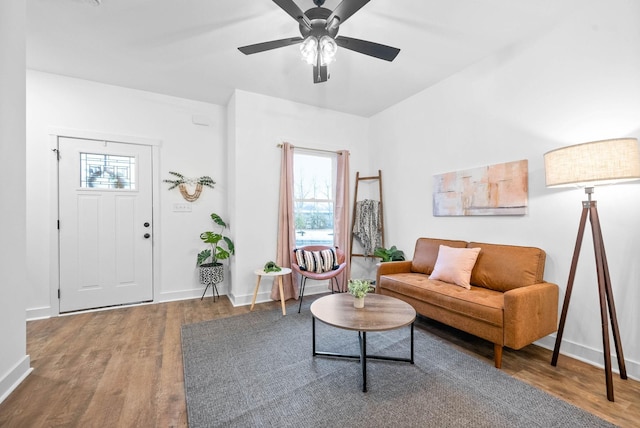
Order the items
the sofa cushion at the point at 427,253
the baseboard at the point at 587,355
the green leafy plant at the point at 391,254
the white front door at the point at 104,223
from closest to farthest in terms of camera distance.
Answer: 1. the baseboard at the point at 587,355
2. the sofa cushion at the point at 427,253
3. the white front door at the point at 104,223
4. the green leafy plant at the point at 391,254

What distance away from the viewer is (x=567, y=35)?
2312 millimetres

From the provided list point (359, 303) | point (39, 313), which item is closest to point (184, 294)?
point (39, 313)

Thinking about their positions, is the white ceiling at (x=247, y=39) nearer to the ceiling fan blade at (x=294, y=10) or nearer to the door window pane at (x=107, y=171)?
the ceiling fan blade at (x=294, y=10)

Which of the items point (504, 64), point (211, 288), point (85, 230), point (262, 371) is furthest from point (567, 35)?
point (85, 230)

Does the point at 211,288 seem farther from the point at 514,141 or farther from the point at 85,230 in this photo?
the point at 514,141

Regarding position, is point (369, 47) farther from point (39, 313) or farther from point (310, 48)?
point (39, 313)

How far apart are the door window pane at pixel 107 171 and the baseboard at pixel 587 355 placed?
191 inches

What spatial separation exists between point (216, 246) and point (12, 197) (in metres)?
2.27

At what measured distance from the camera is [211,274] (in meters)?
3.71

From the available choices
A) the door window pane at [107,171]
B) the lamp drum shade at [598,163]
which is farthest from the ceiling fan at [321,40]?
the door window pane at [107,171]

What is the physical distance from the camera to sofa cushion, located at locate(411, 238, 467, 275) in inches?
125

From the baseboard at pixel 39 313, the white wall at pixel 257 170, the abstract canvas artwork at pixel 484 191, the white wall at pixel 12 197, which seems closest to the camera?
the white wall at pixel 12 197

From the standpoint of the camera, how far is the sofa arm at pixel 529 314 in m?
1.98

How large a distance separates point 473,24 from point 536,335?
2621mm
